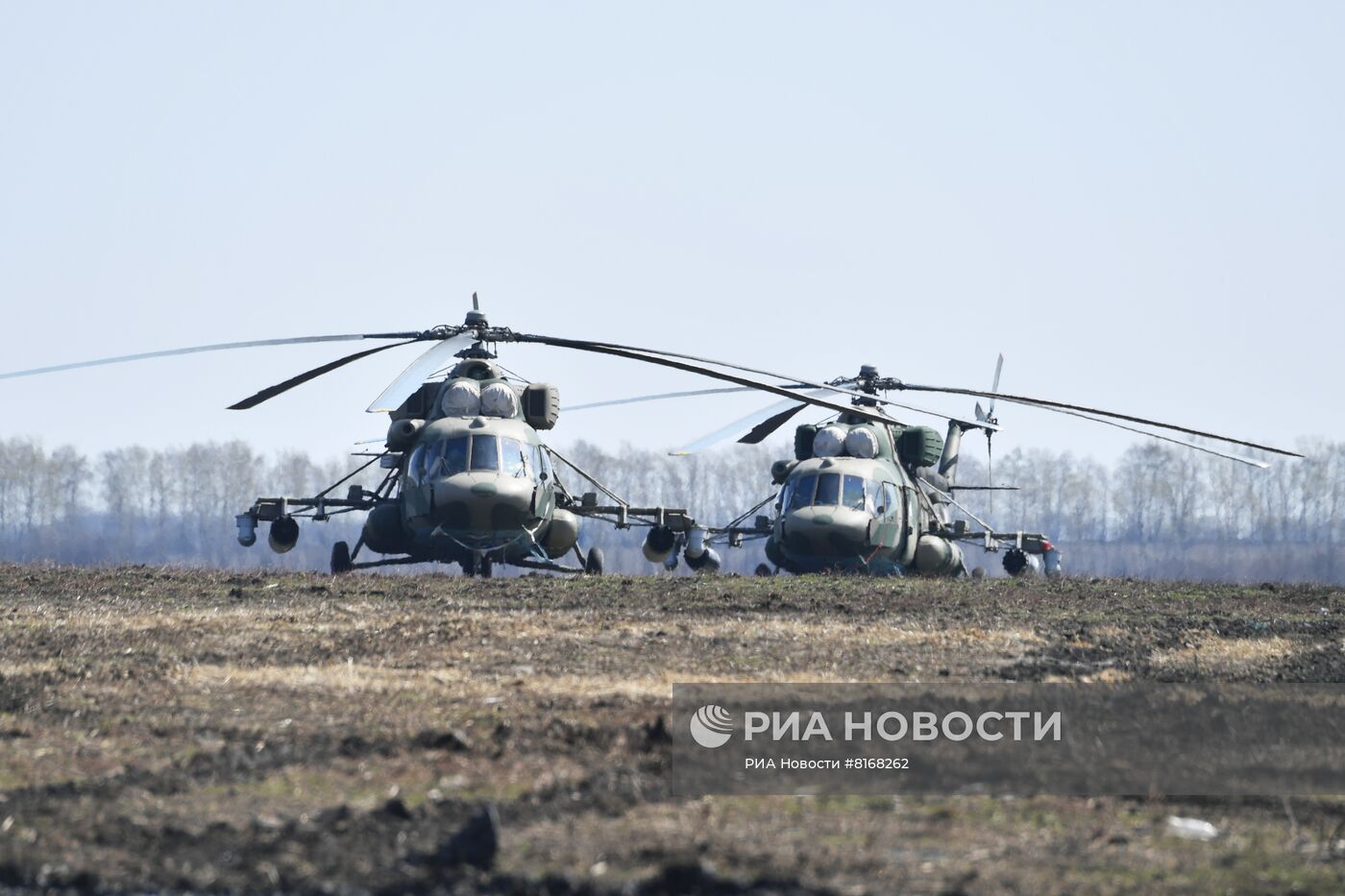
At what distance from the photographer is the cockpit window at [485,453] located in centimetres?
2497

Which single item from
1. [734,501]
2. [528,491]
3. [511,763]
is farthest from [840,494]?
[734,501]

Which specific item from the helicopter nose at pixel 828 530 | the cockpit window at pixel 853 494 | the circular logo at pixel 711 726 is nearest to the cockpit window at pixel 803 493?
the helicopter nose at pixel 828 530

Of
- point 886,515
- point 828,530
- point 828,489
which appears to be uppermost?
point 828,489

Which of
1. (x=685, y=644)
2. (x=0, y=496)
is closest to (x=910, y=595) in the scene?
(x=685, y=644)

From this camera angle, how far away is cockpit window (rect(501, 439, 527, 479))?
2517 cm

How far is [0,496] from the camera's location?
118 meters

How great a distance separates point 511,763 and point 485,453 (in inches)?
654

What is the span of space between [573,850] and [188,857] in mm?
1432

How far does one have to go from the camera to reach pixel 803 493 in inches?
1158

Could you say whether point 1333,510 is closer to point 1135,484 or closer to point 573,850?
point 1135,484

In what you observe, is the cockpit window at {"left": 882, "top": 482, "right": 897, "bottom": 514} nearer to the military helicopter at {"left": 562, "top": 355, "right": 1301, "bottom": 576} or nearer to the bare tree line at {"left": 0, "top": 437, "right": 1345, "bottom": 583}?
the military helicopter at {"left": 562, "top": 355, "right": 1301, "bottom": 576}

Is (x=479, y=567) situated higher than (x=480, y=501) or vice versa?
(x=480, y=501)

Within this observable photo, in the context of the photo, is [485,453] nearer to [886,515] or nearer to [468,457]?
[468,457]

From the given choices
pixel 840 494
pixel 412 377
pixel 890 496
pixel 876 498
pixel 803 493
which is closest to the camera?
pixel 412 377
